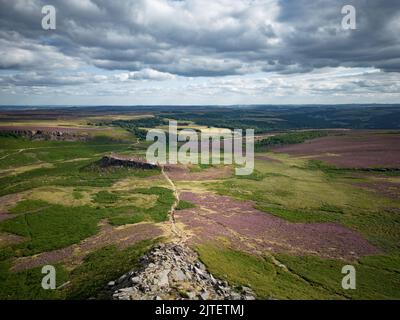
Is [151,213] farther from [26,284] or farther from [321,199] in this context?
[321,199]

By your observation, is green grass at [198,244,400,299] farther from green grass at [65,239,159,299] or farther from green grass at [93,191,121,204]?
green grass at [93,191,121,204]

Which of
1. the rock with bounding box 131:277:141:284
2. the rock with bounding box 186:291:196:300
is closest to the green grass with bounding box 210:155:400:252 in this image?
the rock with bounding box 186:291:196:300

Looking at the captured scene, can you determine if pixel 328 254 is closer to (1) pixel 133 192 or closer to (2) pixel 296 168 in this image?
(1) pixel 133 192

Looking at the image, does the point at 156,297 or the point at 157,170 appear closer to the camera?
the point at 156,297

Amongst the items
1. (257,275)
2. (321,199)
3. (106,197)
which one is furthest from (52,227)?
(321,199)
